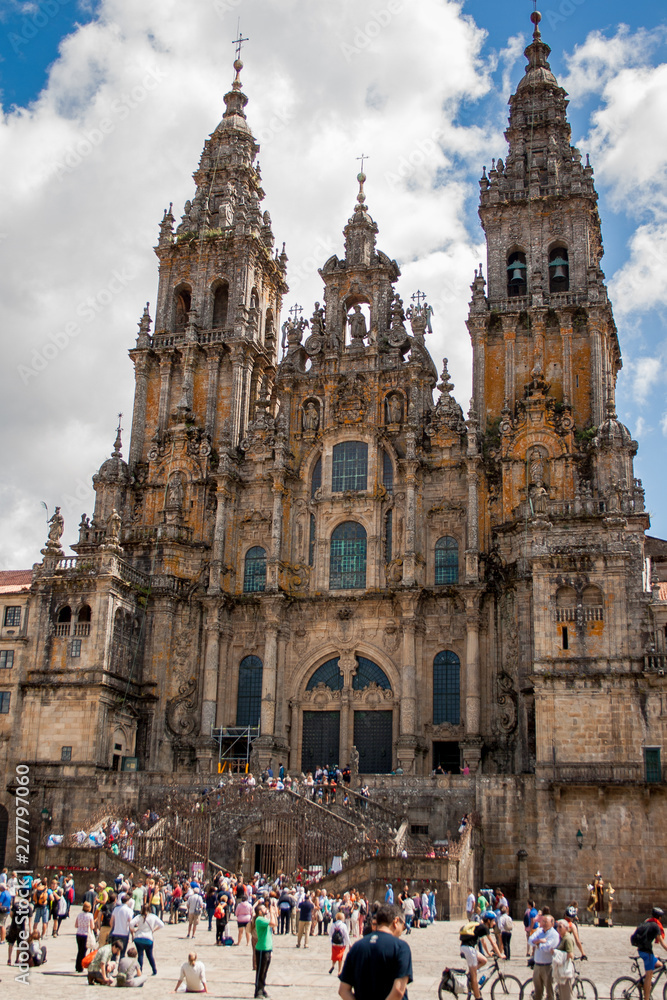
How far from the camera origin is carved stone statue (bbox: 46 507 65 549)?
45531 mm

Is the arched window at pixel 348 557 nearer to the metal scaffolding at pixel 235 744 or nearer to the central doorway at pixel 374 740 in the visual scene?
the central doorway at pixel 374 740

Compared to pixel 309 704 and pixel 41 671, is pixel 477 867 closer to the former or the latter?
pixel 309 704

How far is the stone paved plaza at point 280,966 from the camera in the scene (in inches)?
698

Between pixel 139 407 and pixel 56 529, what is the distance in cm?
932

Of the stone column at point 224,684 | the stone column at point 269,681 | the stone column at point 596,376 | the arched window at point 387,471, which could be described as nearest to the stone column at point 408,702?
the stone column at point 269,681

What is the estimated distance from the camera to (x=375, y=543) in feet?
153

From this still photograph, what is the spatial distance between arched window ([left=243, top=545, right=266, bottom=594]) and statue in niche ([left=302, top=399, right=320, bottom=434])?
591 cm

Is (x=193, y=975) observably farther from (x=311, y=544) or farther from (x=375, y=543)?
(x=311, y=544)

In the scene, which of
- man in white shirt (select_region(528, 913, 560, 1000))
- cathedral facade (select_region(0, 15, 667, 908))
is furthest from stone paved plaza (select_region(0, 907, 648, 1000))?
cathedral facade (select_region(0, 15, 667, 908))

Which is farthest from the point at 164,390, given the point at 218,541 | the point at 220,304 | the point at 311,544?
the point at 311,544

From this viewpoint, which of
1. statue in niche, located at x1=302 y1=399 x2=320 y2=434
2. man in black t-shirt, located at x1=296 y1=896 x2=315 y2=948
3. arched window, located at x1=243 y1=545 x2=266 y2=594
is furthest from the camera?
statue in niche, located at x1=302 y1=399 x2=320 y2=434

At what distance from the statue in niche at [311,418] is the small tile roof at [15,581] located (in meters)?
14.1

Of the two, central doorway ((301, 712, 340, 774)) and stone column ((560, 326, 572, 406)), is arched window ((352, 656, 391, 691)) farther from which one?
stone column ((560, 326, 572, 406))

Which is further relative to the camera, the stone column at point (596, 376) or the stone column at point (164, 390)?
the stone column at point (164, 390)
